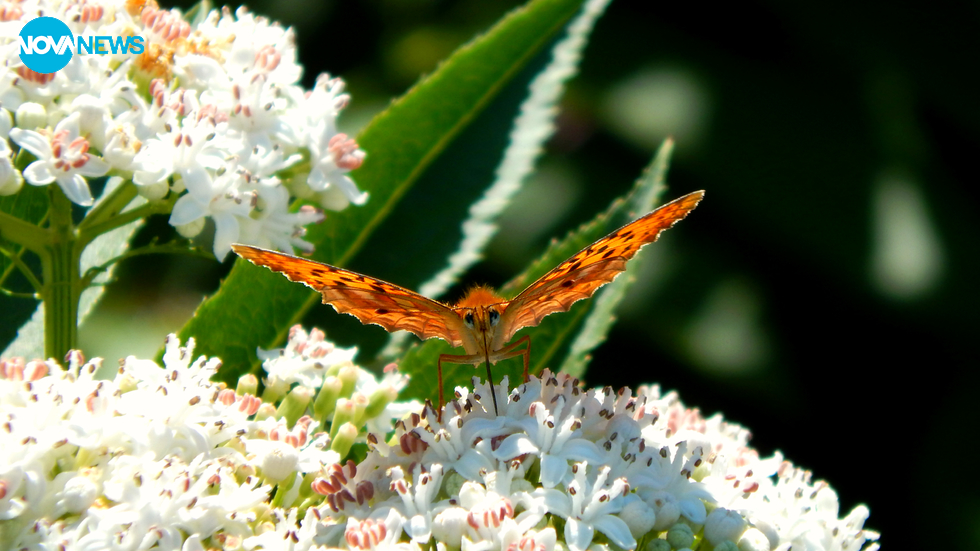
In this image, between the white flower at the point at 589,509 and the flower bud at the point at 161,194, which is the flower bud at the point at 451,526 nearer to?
the white flower at the point at 589,509

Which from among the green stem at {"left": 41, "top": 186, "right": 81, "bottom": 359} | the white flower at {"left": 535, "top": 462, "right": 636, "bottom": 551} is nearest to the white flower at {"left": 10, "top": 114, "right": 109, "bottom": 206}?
the green stem at {"left": 41, "top": 186, "right": 81, "bottom": 359}

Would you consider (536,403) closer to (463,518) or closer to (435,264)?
(463,518)

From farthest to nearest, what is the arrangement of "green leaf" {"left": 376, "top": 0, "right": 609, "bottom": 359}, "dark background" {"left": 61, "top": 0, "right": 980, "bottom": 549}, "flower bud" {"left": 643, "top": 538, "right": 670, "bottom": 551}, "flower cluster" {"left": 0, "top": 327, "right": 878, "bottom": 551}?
"dark background" {"left": 61, "top": 0, "right": 980, "bottom": 549}, "green leaf" {"left": 376, "top": 0, "right": 609, "bottom": 359}, "flower bud" {"left": 643, "top": 538, "right": 670, "bottom": 551}, "flower cluster" {"left": 0, "top": 327, "right": 878, "bottom": 551}

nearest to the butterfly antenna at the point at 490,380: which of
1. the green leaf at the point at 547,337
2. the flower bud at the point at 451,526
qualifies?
the green leaf at the point at 547,337

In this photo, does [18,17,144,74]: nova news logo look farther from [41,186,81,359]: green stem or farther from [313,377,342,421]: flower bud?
[313,377,342,421]: flower bud

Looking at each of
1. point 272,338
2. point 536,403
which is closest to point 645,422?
point 536,403
